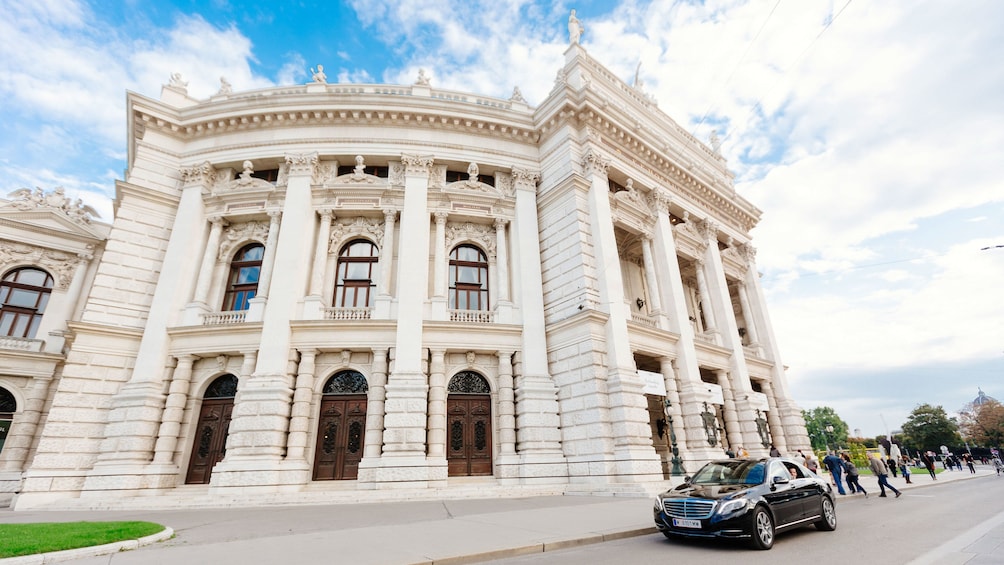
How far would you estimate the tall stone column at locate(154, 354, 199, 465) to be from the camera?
15.7 meters

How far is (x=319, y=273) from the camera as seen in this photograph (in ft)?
60.9

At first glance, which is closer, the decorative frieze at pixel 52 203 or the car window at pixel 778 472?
the car window at pixel 778 472

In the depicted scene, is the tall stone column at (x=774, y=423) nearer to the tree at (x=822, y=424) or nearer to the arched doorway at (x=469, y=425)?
the arched doorway at (x=469, y=425)

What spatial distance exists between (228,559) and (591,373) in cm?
1284

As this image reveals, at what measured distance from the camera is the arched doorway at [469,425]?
16.8 meters

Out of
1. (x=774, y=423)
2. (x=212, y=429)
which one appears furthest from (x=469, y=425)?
(x=774, y=423)

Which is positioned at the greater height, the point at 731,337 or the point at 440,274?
the point at 440,274

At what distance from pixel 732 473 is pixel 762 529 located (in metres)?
1.28

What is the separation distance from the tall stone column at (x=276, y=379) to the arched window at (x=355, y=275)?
4.63 ft

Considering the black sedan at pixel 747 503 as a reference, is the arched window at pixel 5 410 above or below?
above

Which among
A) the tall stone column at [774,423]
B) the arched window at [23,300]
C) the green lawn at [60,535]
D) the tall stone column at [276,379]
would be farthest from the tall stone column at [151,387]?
the tall stone column at [774,423]

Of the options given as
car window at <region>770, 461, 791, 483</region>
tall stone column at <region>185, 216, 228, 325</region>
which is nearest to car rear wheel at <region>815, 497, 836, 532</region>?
car window at <region>770, 461, 791, 483</region>

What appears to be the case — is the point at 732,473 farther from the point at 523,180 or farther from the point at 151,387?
the point at 151,387

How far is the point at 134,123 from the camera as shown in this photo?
811 inches
